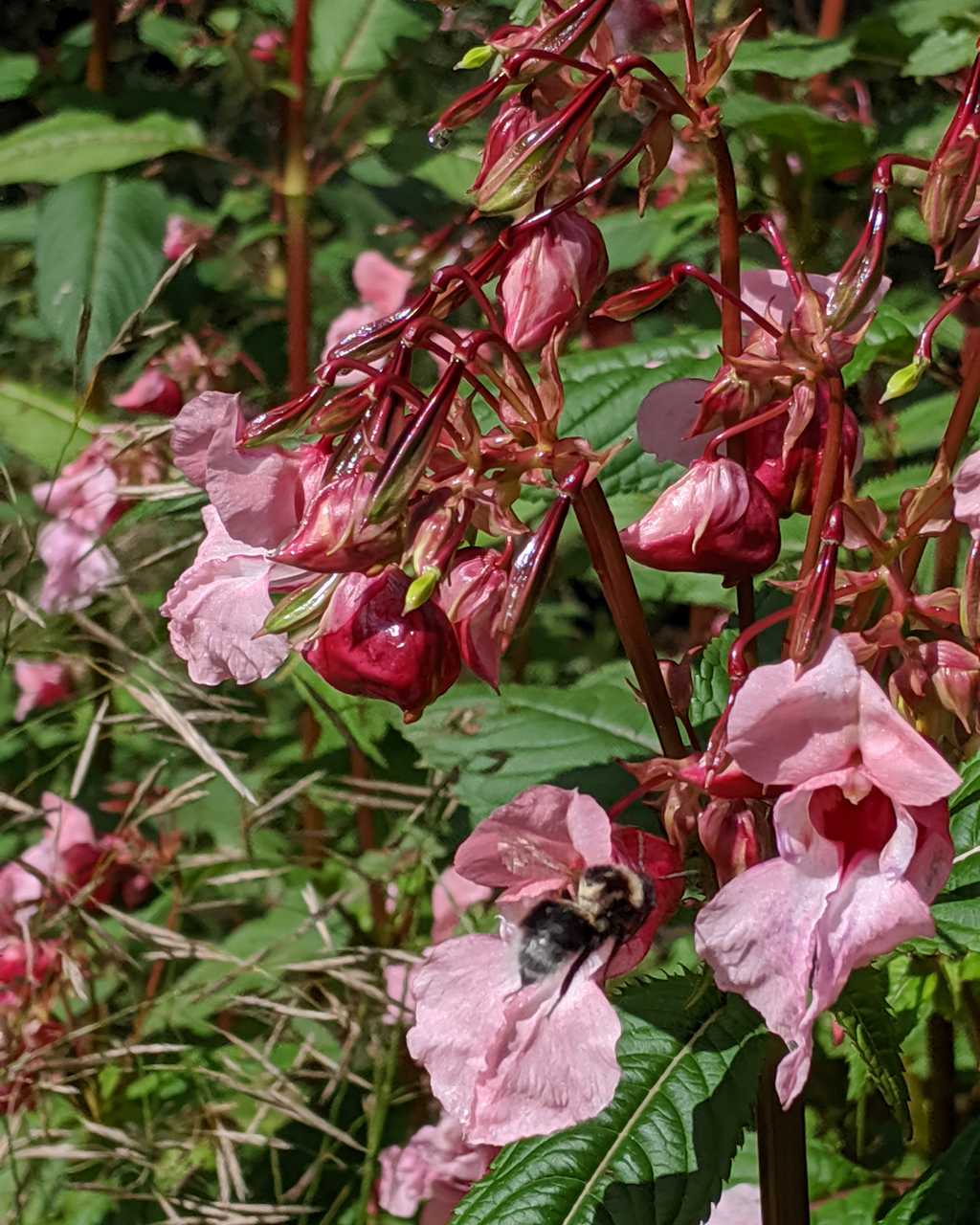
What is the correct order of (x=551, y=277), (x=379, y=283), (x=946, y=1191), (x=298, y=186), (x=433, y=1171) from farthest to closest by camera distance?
(x=379, y=283)
(x=298, y=186)
(x=433, y=1171)
(x=946, y=1191)
(x=551, y=277)

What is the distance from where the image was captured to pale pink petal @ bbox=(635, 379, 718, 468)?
2.70 feet

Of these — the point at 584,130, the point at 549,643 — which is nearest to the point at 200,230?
the point at 549,643

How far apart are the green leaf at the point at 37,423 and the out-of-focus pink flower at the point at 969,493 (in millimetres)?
1320

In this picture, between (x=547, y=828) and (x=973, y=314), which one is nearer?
(x=547, y=828)

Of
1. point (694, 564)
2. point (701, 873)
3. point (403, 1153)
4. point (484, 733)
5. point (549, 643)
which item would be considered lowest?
point (549, 643)

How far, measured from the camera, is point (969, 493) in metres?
0.64

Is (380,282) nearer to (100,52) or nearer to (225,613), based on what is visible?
(100,52)

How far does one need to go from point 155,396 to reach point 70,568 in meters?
0.47

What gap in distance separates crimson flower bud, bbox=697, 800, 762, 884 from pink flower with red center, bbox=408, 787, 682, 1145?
0.04m

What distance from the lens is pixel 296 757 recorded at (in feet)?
6.48

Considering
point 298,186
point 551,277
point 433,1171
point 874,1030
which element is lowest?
point 433,1171

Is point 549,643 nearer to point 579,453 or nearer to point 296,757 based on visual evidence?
point 296,757

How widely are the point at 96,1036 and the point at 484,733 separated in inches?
19.5

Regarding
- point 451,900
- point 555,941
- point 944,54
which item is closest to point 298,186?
point 944,54
